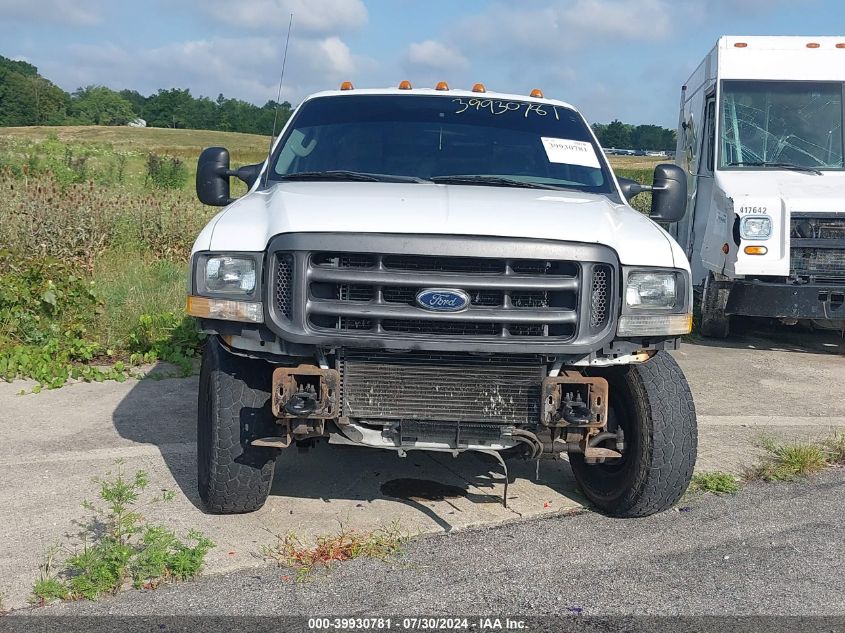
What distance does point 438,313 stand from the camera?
12.3ft

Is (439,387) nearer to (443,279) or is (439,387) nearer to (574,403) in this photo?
(443,279)

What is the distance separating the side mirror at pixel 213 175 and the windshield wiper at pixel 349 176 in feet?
1.94

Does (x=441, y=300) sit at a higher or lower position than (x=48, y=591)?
higher

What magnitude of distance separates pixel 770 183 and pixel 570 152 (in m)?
4.36

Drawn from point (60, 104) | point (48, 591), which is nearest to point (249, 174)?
point (48, 591)

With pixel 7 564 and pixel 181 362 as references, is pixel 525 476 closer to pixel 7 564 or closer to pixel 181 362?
pixel 7 564

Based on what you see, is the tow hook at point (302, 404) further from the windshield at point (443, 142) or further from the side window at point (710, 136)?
the side window at point (710, 136)

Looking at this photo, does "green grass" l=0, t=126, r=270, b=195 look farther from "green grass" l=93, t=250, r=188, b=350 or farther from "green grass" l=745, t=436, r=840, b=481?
"green grass" l=745, t=436, r=840, b=481

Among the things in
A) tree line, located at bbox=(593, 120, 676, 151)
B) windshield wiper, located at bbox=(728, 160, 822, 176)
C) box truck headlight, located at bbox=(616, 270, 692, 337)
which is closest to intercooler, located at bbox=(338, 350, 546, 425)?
box truck headlight, located at bbox=(616, 270, 692, 337)

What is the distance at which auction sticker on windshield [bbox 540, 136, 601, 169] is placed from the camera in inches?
205

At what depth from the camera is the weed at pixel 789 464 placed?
5.17 metres

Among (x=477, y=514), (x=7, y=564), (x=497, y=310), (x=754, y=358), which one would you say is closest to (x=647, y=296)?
(x=497, y=310)

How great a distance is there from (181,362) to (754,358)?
17.4 ft

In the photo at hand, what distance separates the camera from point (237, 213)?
415 cm
